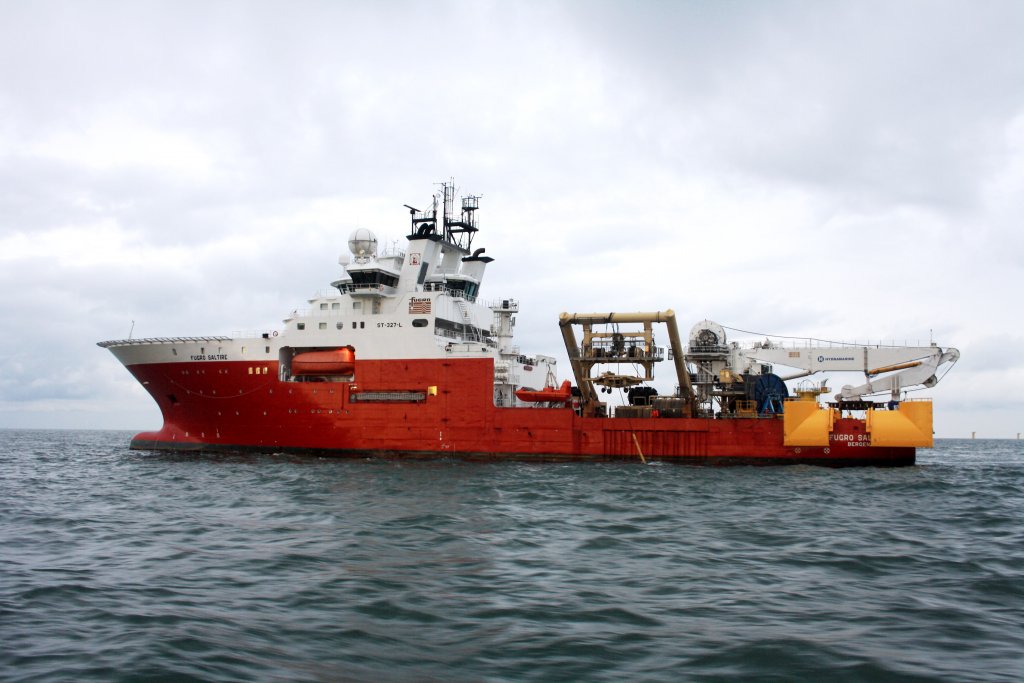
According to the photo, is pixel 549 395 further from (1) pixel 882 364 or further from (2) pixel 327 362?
(1) pixel 882 364

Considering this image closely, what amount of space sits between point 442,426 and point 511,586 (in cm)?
2134

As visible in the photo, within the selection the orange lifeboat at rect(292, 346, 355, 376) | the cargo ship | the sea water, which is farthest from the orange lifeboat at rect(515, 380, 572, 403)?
the sea water

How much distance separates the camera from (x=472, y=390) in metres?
31.0

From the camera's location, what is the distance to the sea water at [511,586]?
720 cm

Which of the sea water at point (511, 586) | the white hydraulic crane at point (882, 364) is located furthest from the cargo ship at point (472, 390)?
the sea water at point (511, 586)

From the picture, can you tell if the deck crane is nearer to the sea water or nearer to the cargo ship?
the cargo ship

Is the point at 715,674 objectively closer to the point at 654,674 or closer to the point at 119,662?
the point at 654,674

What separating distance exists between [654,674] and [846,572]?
5.62 metres

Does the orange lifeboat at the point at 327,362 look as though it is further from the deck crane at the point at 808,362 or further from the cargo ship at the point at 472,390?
the deck crane at the point at 808,362

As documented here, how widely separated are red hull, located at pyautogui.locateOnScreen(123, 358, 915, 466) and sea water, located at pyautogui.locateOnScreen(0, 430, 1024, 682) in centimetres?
947

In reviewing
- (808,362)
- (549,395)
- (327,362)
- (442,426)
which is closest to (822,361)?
(808,362)

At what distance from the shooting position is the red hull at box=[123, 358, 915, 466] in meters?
29.7

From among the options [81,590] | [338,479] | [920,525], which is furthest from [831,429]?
[81,590]

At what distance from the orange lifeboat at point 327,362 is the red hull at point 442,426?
0.57m
